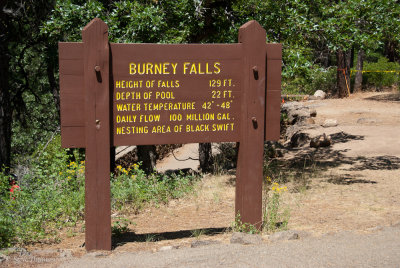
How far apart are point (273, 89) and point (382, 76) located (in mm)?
22690

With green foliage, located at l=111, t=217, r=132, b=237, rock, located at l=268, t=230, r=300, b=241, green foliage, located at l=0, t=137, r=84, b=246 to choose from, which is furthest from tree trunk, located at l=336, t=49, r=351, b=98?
rock, located at l=268, t=230, r=300, b=241

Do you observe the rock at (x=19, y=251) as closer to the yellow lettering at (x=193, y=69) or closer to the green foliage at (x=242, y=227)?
the green foliage at (x=242, y=227)

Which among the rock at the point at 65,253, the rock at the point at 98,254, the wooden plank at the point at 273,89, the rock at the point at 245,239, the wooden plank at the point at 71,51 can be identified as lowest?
the rock at the point at 98,254

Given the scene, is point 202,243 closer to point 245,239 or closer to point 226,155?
point 245,239

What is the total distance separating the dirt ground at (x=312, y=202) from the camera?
6230 millimetres

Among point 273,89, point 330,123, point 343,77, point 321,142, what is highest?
point 343,77

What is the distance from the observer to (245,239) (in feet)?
18.1

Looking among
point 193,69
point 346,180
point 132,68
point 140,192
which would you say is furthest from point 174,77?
point 346,180

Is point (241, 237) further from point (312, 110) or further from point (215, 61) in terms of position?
point (312, 110)

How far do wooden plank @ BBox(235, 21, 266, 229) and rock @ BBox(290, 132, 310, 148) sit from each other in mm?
10381

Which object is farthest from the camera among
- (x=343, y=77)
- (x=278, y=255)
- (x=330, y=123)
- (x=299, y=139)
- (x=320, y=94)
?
(x=320, y=94)

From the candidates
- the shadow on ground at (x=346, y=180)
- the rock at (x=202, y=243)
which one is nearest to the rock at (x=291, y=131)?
the shadow on ground at (x=346, y=180)

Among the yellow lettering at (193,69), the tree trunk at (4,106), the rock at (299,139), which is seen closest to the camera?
the yellow lettering at (193,69)

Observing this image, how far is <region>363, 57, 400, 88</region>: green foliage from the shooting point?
26531mm
